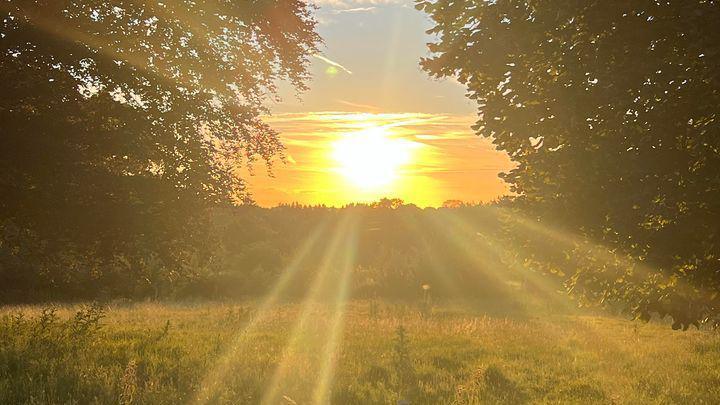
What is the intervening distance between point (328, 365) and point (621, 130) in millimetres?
7887

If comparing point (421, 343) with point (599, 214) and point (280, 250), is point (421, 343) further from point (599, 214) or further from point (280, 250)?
point (280, 250)

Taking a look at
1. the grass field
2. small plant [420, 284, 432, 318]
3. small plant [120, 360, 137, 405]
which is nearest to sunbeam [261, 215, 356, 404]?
the grass field

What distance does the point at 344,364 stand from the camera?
1295cm

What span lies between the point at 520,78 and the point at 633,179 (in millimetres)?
2454

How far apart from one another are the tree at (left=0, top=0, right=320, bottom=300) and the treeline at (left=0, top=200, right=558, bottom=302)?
1007 centimetres

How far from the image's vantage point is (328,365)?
12.4 metres

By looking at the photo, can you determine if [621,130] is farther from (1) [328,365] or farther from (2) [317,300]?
(2) [317,300]

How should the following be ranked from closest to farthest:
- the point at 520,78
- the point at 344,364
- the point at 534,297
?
the point at 520,78, the point at 344,364, the point at 534,297

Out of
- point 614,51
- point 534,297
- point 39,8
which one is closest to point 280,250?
point 534,297

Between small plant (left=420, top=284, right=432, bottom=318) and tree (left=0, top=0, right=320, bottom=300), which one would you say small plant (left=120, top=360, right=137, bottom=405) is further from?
small plant (left=420, top=284, right=432, bottom=318)

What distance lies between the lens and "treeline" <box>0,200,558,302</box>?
35531mm

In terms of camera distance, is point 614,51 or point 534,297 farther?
point 534,297

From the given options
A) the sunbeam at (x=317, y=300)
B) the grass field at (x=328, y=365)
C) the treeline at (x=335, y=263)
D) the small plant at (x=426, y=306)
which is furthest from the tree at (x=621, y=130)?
the small plant at (x=426, y=306)

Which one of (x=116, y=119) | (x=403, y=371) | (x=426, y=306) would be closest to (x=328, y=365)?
(x=403, y=371)
